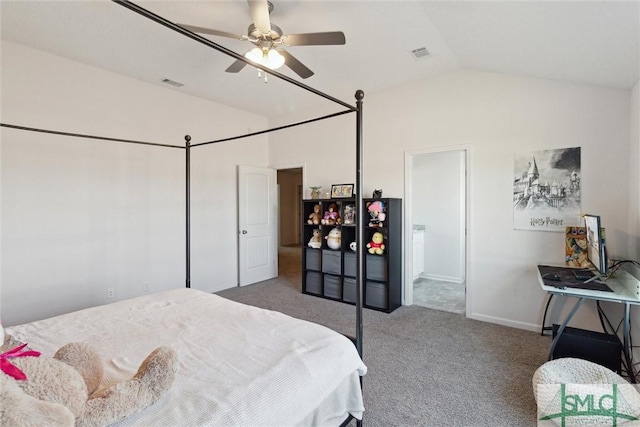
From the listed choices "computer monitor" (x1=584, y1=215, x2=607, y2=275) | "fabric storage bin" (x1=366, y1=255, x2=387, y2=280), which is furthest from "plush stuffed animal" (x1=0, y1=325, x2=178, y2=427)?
"fabric storage bin" (x1=366, y1=255, x2=387, y2=280)

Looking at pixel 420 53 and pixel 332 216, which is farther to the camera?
pixel 332 216

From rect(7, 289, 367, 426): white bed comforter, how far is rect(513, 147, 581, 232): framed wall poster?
2.59 meters

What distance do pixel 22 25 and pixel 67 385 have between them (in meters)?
3.22

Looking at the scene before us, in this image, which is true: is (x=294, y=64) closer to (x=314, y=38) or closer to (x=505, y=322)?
(x=314, y=38)

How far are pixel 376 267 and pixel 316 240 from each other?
3.54ft

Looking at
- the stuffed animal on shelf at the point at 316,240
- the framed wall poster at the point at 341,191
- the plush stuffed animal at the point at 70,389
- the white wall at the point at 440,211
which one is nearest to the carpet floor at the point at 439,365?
the stuffed animal on shelf at the point at 316,240

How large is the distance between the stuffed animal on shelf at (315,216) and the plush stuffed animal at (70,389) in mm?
3452

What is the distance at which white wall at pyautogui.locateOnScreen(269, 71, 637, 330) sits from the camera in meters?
2.81

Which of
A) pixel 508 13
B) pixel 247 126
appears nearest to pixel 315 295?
pixel 247 126

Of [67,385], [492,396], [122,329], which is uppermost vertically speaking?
[67,385]

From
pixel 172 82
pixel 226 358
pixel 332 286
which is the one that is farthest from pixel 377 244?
pixel 172 82

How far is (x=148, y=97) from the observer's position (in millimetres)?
3885

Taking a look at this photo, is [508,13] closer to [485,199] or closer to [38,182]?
[485,199]

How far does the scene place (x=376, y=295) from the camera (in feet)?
12.7
